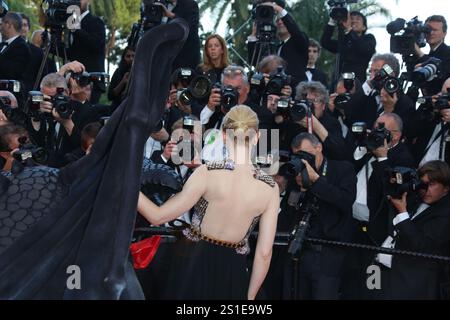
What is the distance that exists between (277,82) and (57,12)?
Result: 6.94 ft

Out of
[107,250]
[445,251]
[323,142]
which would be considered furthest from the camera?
[323,142]

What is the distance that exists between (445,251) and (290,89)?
197cm

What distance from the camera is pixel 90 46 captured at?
9.27m

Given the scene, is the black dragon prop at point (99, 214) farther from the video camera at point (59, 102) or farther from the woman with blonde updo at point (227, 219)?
the video camera at point (59, 102)

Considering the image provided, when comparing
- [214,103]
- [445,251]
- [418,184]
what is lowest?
[445,251]

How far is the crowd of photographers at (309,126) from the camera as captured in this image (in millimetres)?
7090

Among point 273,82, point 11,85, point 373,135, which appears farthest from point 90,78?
point 373,135

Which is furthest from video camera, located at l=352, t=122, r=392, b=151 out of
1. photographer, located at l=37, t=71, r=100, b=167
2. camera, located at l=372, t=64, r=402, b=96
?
photographer, located at l=37, t=71, r=100, b=167

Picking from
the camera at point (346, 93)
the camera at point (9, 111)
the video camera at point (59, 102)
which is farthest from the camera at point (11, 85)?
the camera at point (346, 93)

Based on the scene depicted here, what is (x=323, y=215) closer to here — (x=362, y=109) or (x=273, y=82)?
(x=273, y=82)

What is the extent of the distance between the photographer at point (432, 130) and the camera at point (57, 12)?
3200mm
